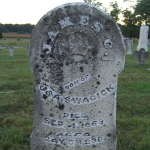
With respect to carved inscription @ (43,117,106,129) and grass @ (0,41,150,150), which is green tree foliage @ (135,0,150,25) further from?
carved inscription @ (43,117,106,129)

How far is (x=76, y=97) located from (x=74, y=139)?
399mm

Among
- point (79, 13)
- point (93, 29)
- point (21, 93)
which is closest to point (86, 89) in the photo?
point (93, 29)

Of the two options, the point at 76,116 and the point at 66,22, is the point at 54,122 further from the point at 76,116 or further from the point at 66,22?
the point at 66,22

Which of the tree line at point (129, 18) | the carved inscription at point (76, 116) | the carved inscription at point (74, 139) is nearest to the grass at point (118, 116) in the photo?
the carved inscription at point (74, 139)

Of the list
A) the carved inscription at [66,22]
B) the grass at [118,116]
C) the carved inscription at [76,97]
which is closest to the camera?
the carved inscription at [66,22]

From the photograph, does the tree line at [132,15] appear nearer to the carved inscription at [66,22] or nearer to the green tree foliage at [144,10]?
the green tree foliage at [144,10]

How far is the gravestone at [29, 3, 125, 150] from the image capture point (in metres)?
1.72

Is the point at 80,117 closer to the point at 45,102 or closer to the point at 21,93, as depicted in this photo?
the point at 45,102

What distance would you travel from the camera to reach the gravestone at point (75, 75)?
1718 millimetres

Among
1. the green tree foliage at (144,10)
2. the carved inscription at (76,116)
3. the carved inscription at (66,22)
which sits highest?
the green tree foliage at (144,10)

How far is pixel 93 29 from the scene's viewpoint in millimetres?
1718

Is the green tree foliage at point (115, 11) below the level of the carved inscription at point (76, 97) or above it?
above

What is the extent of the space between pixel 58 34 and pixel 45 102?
0.62 metres

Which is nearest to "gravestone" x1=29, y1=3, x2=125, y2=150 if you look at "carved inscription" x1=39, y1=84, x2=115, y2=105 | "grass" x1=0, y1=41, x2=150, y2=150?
"carved inscription" x1=39, y1=84, x2=115, y2=105
